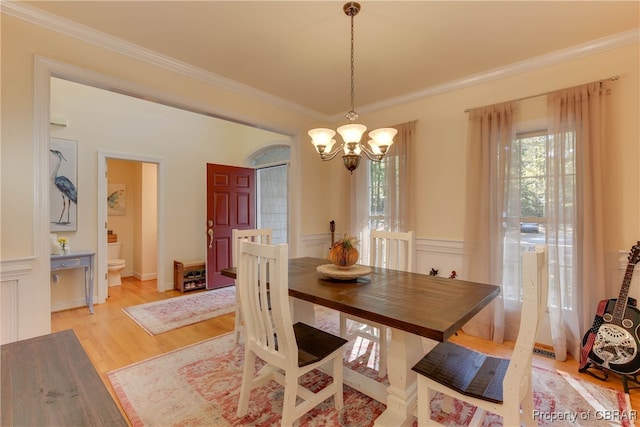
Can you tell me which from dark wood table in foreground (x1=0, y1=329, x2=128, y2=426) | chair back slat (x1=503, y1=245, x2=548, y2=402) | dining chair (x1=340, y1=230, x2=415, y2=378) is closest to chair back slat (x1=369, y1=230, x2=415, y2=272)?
dining chair (x1=340, y1=230, x2=415, y2=378)

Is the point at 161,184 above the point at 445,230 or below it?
above

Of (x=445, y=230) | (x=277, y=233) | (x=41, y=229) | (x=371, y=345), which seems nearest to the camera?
(x=41, y=229)

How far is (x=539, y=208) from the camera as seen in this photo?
2699mm

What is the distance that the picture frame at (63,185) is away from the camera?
3609mm

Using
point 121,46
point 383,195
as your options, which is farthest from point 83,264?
point 383,195

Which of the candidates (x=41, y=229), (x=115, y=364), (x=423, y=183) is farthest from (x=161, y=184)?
(x=423, y=183)

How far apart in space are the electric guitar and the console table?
201 inches

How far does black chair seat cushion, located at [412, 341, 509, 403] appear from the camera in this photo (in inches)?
50.4

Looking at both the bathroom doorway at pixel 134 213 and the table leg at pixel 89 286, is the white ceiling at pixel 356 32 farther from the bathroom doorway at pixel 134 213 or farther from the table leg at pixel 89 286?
the bathroom doorway at pixel 134 213

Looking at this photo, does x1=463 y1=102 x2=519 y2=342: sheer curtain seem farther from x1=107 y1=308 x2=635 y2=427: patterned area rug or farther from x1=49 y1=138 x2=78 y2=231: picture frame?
x1=49 y1=138 x2=78 y2=231: picture frame

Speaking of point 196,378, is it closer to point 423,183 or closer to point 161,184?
point 423,183

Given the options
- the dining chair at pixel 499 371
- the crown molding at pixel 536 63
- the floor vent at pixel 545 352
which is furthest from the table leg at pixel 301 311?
the crown molding at pixel 536 63

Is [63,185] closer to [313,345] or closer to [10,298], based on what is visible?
[10,298]

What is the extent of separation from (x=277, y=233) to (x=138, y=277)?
2637 mm
